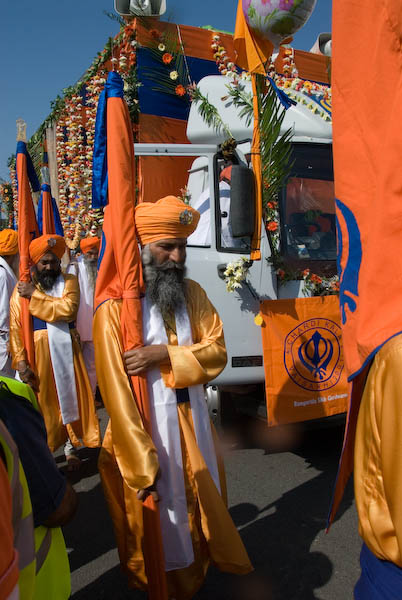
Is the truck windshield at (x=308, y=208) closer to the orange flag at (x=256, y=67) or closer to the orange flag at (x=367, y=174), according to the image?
the orange flag at (x=256, y=67)

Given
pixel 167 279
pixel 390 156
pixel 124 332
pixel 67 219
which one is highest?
pixel 67 219

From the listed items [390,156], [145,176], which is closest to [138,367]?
[390,156]

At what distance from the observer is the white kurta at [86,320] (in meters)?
5.43

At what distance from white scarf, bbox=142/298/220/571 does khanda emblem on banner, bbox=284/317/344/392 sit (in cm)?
140

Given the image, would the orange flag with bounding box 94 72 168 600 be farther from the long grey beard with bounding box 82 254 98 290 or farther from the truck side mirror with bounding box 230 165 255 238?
the long grey beard with bounding box 82 254 98 290

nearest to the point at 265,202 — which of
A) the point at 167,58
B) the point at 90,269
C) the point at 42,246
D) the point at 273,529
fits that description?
the point at 42,246

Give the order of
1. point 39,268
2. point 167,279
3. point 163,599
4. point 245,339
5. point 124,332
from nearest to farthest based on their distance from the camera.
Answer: point 163,599, point 124,332, point 167,279, point 245,339, point 39,268

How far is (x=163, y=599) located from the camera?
214cm

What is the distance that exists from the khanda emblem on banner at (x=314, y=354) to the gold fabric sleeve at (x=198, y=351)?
1.28m

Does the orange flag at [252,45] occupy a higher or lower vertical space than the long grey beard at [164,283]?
higher

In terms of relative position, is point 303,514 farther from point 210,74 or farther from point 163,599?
point 210,74

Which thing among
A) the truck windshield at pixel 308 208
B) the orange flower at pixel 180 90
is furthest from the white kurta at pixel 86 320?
the truck windshield at pixel 308 208

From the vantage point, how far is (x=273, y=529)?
126 inches

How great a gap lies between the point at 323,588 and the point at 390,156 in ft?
8.00
